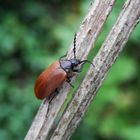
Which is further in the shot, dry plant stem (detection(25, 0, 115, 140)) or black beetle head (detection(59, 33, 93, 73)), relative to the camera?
black beetle head (detection(59, 33, 93, 73))

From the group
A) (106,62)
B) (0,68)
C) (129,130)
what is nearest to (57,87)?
(106,62)

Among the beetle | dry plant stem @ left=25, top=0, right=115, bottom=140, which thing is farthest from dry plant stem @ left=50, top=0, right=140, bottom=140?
the beetle

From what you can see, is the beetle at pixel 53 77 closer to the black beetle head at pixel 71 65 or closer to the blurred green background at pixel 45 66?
the black beetle head at pixel 71 65

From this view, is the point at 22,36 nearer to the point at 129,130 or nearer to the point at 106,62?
the point at 129,130

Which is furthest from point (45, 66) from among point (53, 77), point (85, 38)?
point (85, 38)

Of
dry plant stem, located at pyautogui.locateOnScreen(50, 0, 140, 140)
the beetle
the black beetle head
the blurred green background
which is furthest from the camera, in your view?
the blurred green background

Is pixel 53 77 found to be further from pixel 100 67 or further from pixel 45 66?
pixel 45 66

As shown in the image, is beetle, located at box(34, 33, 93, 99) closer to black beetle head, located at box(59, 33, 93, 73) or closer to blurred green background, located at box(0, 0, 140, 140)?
black beetle head, located at box(59, 33, 93, 73)
